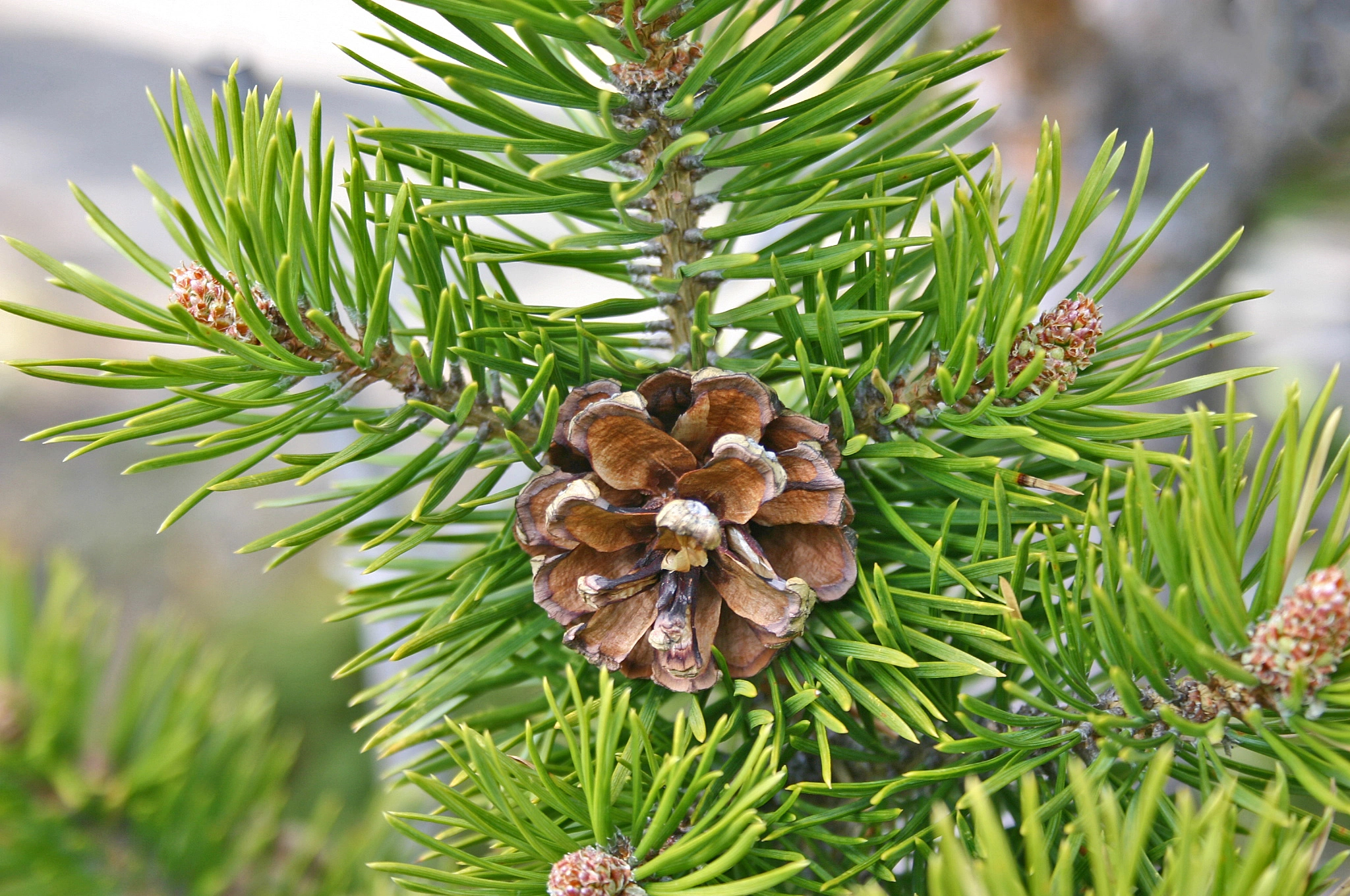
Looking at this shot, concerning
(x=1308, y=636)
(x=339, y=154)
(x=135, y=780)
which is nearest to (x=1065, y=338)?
(x=1308, y=636)

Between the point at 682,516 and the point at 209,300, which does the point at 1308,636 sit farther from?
the point at 209,300

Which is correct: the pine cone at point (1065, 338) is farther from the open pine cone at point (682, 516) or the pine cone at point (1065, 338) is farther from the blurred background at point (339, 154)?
the blurred background at point (339, 154)

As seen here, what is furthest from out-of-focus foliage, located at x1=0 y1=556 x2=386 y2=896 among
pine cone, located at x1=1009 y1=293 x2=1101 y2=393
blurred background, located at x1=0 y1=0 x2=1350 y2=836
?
pine cone, located at x1=1009 y1=293 x2=1101 y2=393

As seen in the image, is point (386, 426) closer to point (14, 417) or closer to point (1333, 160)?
point (1333, 160)

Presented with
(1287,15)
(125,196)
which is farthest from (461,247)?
(125,196)

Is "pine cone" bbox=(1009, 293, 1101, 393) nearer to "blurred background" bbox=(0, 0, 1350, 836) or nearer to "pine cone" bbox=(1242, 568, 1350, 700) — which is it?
"pine cone" bbox=(1242, 568, 1350, 700)

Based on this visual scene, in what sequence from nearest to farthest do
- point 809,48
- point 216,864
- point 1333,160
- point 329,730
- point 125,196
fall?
point 809,48 → point 216,864 → point 1333,160 → point 329,730 → point 125,196
